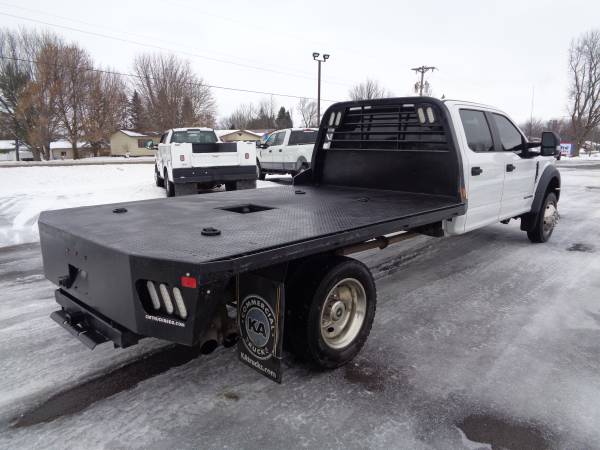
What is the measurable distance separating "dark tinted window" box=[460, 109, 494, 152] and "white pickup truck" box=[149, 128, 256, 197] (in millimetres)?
6936

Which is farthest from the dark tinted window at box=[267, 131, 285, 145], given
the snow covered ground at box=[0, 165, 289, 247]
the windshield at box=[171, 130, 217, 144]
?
the windshield at box=[171, 130, 217, 144]

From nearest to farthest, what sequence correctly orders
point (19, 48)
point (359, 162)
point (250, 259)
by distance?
point (250, 259) → point (359, 162) → point (19, 48)

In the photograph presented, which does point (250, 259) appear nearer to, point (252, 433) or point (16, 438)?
point (252, 433)

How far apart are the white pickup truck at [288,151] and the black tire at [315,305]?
12.1 metres

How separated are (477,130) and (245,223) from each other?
3.30 m

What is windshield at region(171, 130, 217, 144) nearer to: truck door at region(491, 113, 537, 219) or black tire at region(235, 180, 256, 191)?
black tire at region(235, 180, 256, 191)

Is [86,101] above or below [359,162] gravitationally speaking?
above

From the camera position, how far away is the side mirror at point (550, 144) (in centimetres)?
567

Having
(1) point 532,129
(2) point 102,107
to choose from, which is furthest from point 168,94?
(1) point 532,129

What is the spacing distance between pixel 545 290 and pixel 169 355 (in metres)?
4.05

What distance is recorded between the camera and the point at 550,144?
18.6ft

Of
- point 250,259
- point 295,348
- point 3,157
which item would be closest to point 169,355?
point 295,348

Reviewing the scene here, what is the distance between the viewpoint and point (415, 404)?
271 centimetres

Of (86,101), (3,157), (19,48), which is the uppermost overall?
(19,48)
